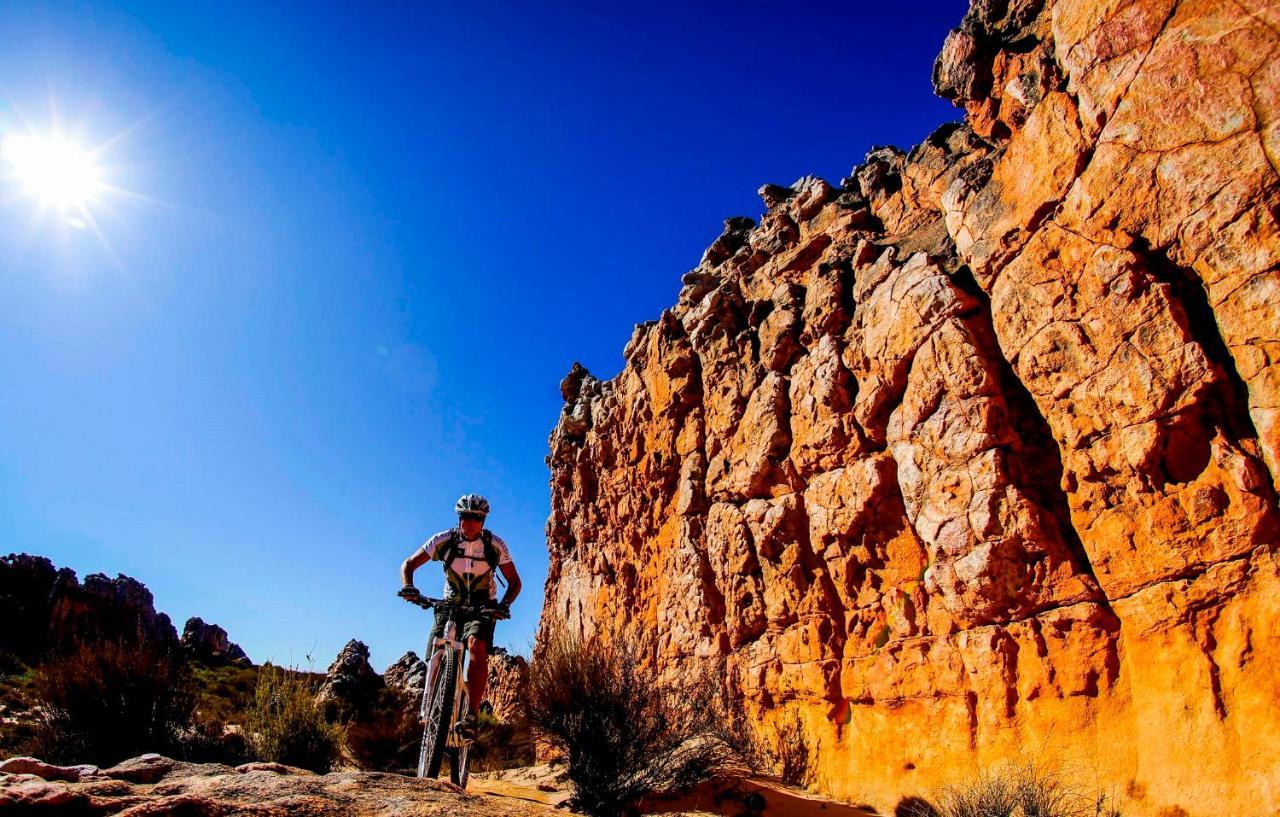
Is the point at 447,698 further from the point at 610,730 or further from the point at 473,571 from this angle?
the point at 610,730

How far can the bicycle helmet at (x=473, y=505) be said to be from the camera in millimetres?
5707

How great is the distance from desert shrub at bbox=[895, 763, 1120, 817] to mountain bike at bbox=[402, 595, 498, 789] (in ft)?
15.1

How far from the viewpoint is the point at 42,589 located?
30.0m

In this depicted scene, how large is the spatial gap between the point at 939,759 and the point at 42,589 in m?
38.0

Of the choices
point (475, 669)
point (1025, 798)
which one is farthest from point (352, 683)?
point (1025, 798)

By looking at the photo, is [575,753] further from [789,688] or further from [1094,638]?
[1094,638]

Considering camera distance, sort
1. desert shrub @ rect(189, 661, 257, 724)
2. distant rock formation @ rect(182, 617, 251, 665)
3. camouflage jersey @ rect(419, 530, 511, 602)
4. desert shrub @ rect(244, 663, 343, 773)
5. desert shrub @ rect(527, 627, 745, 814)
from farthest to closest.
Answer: distant rock formation @ rect(182, 617, 251, 665)
desert shrub @ rect(189, 661, 257, 724)
desert shrub @ rect(244, 663, 343, 773)
desert shrub @ rect(527, 627, 745, 814)
camouflage jersey @ rect(419, 530, 511, 602)

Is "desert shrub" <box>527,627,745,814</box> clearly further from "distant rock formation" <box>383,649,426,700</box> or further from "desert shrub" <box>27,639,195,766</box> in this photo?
"distant rock formation" <box>383,649,426,700</box>

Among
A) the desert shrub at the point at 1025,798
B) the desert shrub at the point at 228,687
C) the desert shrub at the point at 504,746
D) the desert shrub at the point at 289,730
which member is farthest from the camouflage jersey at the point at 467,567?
the desert shrub at the point at 504,746

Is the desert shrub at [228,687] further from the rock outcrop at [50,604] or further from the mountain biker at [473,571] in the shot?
the mountain biker at [473,571]

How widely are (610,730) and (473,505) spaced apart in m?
2.98

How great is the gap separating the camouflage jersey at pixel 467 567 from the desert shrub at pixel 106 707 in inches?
142

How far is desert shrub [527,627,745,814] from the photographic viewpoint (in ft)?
21.2

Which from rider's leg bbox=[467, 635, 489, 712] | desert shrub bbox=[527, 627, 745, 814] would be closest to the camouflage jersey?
rider's leg bbox=[467, 635, 489, 712]
